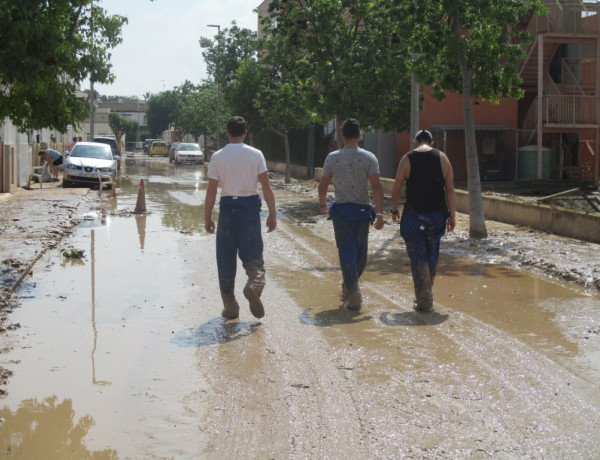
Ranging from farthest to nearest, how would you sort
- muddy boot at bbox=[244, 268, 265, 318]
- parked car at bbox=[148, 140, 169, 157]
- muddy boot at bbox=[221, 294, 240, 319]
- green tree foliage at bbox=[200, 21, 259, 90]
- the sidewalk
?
1. parked car at bbox=[148, 140, 169, 157]
2. green tree foliage at bbox=[200, 21, 259, 90]
3. the sidewalk
4. muddy boot at bbox=[221, 294, 240, 319]
5. muddy boot at bbox=[244, 268, 265, 318]

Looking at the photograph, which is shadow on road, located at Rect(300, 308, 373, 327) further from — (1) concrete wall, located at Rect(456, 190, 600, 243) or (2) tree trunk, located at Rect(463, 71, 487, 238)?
(1) concrete wall, located at Rect(456, 190, 600, 243)

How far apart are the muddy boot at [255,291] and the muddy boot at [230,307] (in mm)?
253

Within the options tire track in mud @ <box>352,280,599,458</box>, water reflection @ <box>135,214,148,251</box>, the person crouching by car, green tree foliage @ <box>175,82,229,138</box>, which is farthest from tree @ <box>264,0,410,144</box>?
green tree foliage @ <box>175,82,229,138</box>

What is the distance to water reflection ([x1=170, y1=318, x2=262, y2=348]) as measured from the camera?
24.2ft

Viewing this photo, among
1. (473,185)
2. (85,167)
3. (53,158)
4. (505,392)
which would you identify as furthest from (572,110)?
(505,392)

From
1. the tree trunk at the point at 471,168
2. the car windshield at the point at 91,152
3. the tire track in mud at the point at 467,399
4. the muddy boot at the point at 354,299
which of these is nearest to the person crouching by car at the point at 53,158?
the car windshield at the point at 91,152

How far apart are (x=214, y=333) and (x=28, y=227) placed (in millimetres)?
9473

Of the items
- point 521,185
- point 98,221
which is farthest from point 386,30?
point 98,221

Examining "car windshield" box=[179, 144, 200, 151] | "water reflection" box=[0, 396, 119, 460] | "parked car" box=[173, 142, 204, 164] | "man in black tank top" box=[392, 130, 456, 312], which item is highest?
"car windshield" box=[179, 144, 200, 151]

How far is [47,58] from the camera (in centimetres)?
1127

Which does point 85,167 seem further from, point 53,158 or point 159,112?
point 159,112

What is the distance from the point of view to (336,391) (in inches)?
233

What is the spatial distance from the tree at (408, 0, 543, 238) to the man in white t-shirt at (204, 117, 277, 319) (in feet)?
23.5

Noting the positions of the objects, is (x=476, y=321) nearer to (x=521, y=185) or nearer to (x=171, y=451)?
(x=171, y=451)
